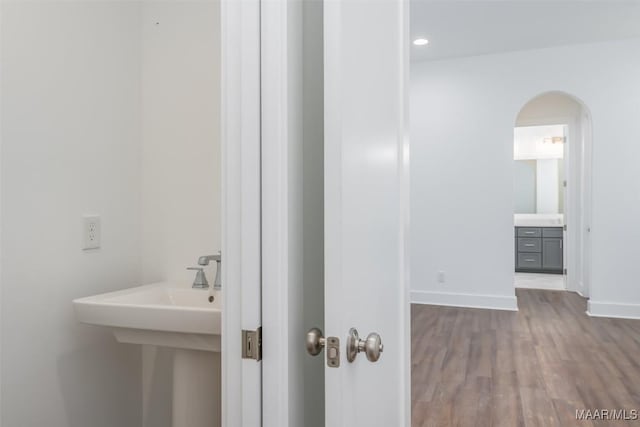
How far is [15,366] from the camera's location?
1.41 meters

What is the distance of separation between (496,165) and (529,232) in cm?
334

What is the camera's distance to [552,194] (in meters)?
8.59

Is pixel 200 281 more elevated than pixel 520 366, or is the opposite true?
pixel 200 281

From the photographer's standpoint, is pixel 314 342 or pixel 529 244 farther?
pixel 529 244

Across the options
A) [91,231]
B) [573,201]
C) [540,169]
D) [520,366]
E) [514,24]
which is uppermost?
[514,24]

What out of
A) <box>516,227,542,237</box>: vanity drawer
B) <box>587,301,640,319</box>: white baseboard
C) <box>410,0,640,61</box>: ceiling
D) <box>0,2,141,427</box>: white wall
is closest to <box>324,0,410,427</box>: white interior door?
<box>0,2,141,427</box>: white wall

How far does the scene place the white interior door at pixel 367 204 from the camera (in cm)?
85

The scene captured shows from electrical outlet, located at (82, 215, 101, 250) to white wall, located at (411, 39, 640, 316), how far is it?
14.1 feet

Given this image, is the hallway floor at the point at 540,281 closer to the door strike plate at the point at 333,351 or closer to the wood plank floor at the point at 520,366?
the wood plank floor at the point at 520,366

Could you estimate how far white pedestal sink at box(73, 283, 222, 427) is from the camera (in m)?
1.32

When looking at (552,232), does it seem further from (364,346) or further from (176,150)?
(364,346)

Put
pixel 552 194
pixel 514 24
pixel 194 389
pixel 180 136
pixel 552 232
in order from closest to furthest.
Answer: pixel 194 389 < pixel 180 136 < pixel 514 24 < pixel 552 232 < pixel 552 194

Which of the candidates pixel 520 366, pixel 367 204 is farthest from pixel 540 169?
pixel 367 204

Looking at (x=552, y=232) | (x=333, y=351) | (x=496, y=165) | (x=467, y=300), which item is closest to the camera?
(x=333, y=351)
